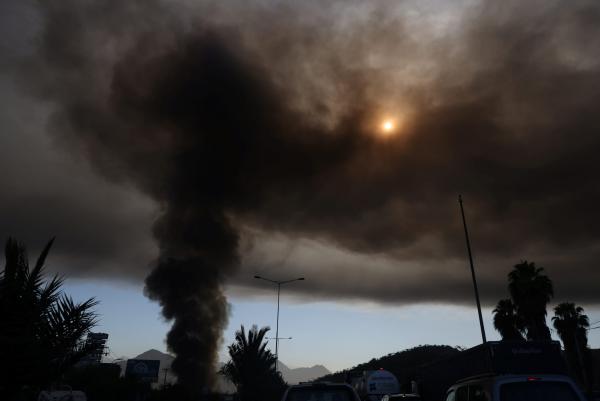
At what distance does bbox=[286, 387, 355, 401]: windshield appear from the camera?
8406 millimetres

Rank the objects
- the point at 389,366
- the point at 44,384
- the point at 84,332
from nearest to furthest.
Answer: the point at 44,384, the point at 84,332, the point at 389,366

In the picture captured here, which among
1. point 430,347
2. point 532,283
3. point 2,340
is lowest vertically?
point 2,340

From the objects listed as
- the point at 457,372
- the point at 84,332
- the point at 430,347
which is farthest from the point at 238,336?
the point at 430,347

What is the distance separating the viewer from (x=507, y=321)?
42250 millimetres

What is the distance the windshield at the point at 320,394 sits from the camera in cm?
841

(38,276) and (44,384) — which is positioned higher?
(38,276)

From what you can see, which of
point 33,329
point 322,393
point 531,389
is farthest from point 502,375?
point 33,329

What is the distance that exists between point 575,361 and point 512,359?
1668 inches

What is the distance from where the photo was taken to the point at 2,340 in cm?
573

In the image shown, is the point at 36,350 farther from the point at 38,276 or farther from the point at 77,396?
the point at 77,396

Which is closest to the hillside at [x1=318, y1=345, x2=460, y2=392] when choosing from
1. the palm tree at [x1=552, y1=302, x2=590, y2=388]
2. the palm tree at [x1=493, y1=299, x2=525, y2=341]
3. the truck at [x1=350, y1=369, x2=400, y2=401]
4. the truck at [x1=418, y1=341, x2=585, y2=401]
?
the palm tree at [x1=552, y1=302, x2=590, y2=388]

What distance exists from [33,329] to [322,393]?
5.02m

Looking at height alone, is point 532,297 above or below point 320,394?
above

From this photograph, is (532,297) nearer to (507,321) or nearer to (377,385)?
(507,321)
